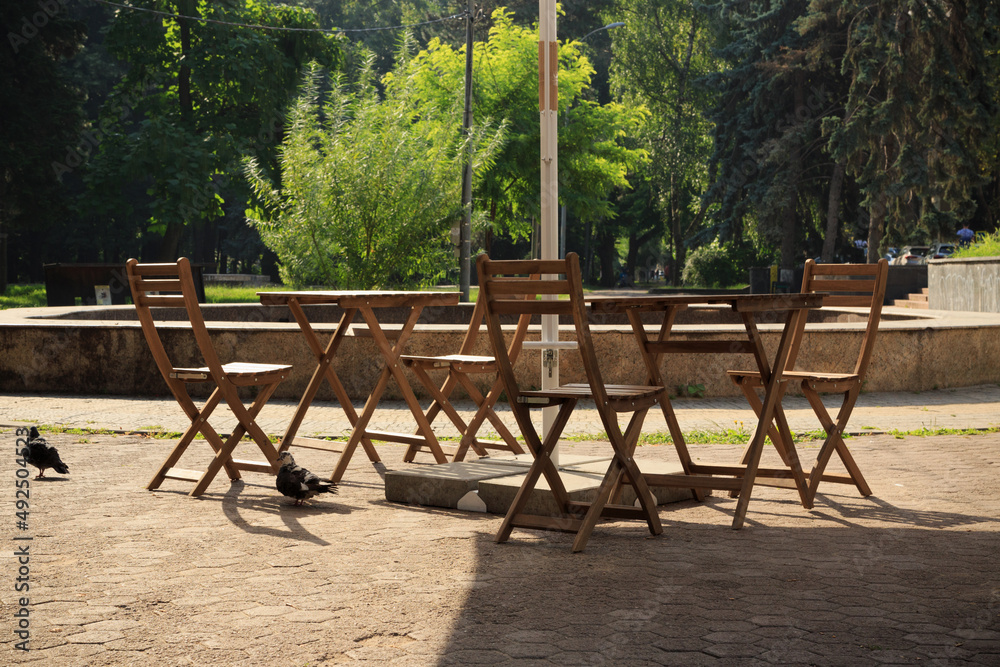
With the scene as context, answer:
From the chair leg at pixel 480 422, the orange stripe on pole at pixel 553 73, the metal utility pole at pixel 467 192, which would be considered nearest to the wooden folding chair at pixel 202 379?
the chair leg at pixel 480 422

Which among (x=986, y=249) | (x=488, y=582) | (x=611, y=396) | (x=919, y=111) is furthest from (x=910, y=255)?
(x=488, y=582)

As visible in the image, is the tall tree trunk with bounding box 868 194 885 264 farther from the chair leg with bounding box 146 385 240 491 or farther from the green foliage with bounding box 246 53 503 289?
the chair leg with bounding box 146 385 240 491

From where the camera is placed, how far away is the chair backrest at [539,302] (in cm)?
466

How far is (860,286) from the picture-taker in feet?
21.1

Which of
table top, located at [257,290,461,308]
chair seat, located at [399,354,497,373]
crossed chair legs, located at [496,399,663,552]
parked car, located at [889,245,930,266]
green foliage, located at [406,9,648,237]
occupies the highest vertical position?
green foliage, located at [406,9,648,237]

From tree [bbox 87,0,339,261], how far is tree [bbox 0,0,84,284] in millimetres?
1814

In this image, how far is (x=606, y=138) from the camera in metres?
31.7

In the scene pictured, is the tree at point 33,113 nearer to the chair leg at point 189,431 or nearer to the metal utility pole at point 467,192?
the metal utility pole at point 467,192

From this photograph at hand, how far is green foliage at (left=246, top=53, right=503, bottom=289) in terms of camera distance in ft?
57.6

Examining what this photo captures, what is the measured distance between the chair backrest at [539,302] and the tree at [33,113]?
3172 cm

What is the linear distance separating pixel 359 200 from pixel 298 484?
1227 centimetres

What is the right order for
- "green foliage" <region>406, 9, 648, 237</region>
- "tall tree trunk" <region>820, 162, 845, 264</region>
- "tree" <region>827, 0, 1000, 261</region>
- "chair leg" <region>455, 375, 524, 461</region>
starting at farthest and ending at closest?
"tall tree trunk" <region>820, 162, 845, 264</region>
"green foliage" <region>406, 9, 648, 237</region>
"tree" <region>827, 0, 1000, 261</region>
"chair leg" <region>455, 375, 524, 461</region>

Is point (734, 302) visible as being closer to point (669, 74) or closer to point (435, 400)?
point (435, 400)

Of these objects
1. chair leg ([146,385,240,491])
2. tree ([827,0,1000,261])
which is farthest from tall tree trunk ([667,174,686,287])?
chair leg ([146,385,240,491])
